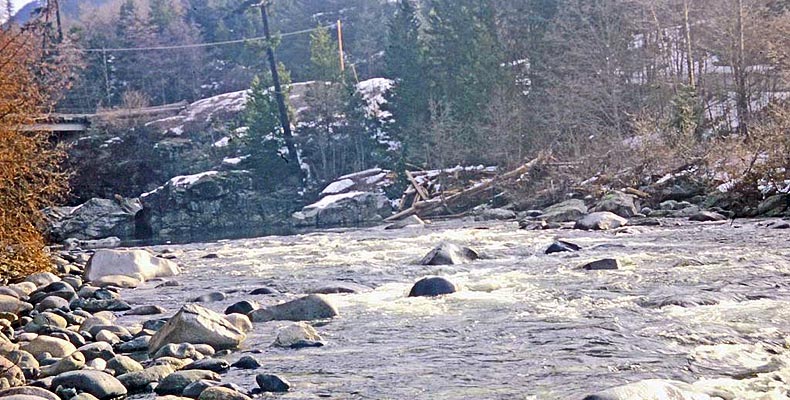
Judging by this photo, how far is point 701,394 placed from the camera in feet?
17.3

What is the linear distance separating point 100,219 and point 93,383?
41.1 m

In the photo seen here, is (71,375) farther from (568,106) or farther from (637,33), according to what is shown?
(637,33)

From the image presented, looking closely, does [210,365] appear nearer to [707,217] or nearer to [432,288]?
[432,288]

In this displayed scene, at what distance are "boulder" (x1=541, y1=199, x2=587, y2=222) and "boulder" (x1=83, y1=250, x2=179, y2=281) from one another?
10.8m

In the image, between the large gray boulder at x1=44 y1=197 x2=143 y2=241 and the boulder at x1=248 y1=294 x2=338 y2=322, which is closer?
the boulder at x1=248 y1=294 x2=338 y2=322

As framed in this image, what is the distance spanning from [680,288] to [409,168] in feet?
99.4

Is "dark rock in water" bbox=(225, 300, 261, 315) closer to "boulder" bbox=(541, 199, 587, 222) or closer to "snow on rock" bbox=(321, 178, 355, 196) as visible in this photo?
"boulder" bbox=(541, 199, 587, 222)

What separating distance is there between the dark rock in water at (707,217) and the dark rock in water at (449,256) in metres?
6.44

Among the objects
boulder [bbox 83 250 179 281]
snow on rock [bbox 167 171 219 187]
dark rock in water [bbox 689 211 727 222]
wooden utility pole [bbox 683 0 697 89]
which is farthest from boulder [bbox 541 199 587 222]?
snow on rock [bbox 167 171 219 187]

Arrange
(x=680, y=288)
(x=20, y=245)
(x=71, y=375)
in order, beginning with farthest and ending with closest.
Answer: (x=20, y=245)
(x=680, y=288)
(x=71, y=375)

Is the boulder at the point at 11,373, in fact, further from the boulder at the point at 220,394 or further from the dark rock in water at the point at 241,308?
the dark rock in water at the point at 241,308

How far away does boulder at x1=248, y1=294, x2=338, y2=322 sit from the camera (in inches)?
367

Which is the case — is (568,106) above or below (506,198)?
above

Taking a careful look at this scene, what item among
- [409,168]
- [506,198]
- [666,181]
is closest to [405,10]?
[409,168]
